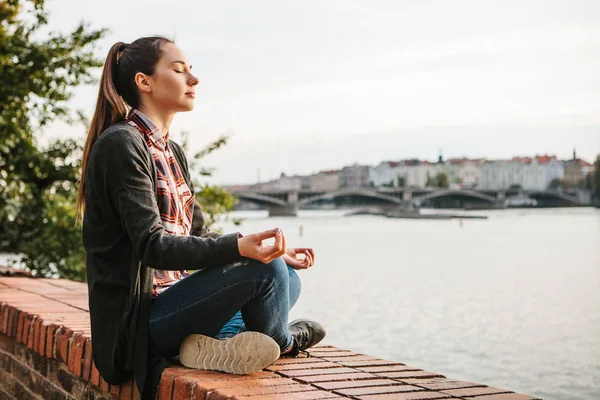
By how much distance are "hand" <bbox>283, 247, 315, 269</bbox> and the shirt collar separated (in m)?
0.45

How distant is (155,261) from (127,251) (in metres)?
0.14

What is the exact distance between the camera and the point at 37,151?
21.4ft

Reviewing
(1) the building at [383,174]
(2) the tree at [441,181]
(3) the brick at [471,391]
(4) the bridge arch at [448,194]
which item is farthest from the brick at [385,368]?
(1) the building at [383,174]

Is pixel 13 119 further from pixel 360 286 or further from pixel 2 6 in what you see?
pixel 360 286

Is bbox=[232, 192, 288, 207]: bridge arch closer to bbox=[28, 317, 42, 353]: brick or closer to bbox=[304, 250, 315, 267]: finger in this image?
bbox=[28, 317, 42, 353]: brick

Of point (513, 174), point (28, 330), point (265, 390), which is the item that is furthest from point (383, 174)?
point (265, 390)

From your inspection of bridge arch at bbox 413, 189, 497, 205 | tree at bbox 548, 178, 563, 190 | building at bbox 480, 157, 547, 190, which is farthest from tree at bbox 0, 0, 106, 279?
building at bbox 480, 157, 547, 190

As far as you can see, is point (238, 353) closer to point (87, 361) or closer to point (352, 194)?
point (87, 361)

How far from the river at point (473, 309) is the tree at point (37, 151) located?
7.71ft

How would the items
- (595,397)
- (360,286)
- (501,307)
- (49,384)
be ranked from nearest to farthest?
1. (49,384)
2. (595,397)
3. (501,307)
4. (360,286)

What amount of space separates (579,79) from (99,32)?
3245 centimetres

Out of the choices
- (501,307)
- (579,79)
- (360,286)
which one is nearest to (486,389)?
(501,307)

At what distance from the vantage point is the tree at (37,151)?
20.1 ft

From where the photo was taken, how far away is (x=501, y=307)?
14.6m
